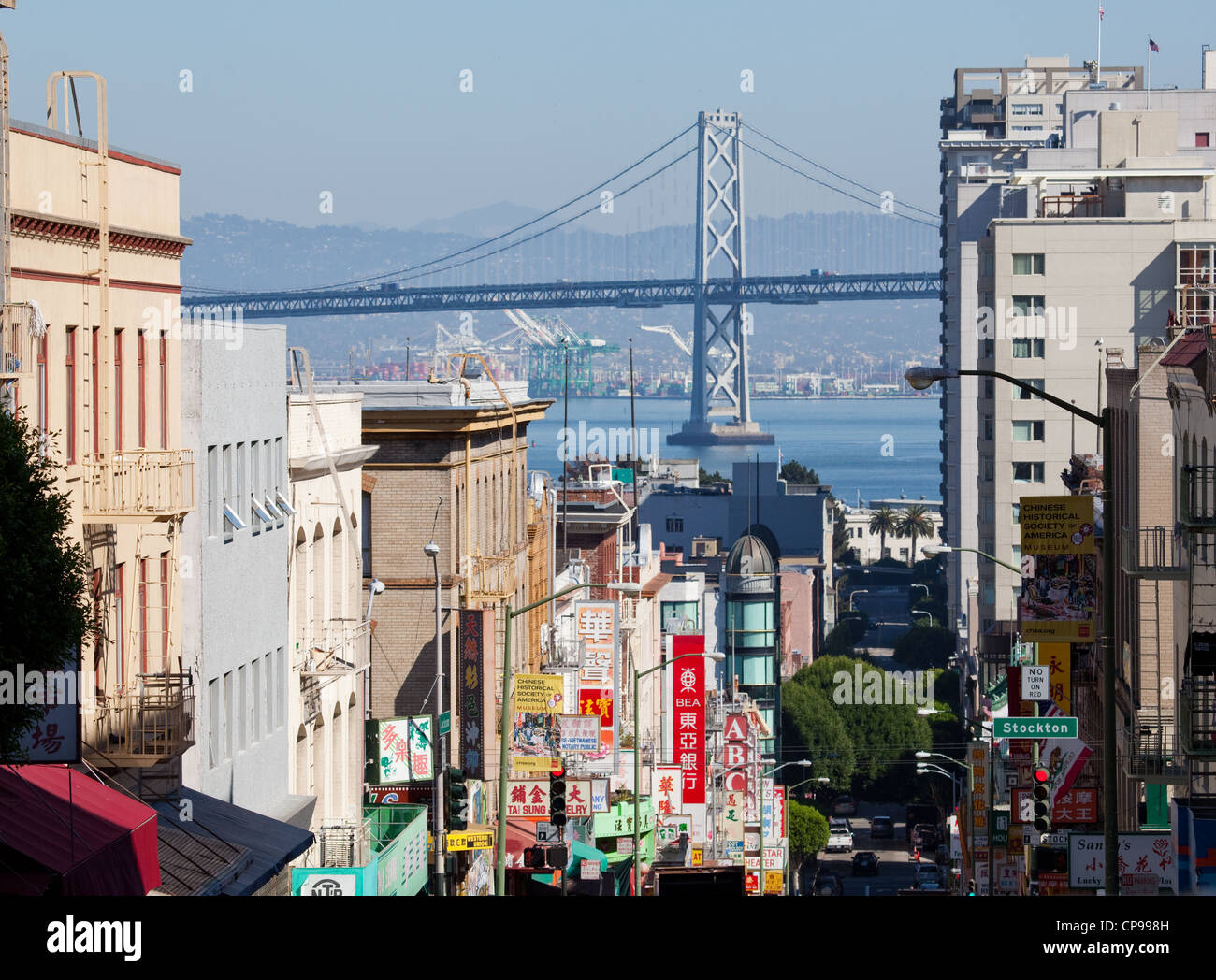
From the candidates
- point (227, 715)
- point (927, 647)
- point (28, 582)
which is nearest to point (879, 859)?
point (927, 647)

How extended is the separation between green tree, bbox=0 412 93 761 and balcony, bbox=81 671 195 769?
632 cm

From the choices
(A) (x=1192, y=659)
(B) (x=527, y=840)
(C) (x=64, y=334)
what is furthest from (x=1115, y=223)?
(C) (x=64, y=334)

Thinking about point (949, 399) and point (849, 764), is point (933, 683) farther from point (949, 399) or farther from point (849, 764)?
point (949, 399)

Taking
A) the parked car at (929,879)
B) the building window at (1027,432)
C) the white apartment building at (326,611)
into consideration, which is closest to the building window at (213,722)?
the white apartment building at (326,611)

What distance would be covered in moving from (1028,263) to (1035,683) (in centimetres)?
5183

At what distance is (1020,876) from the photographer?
39.4 m

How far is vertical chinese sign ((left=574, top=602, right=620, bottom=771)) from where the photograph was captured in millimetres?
43656

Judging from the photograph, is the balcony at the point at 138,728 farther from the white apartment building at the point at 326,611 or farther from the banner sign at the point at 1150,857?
the banner sign at the point at 1150,857

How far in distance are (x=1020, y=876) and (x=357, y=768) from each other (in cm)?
1448

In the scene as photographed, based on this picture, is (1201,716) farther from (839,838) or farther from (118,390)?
(839,838)

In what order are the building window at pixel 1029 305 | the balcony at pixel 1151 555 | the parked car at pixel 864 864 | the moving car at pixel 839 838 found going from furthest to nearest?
the moving car at pixel 839 838 → the building window at pixel 1029 305 → the parked car at pixel 864 864 → the balcony at pixel 1151 555

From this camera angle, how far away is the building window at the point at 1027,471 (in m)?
84.5

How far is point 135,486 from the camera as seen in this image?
879 inches

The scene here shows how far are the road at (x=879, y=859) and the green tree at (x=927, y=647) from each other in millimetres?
26556
